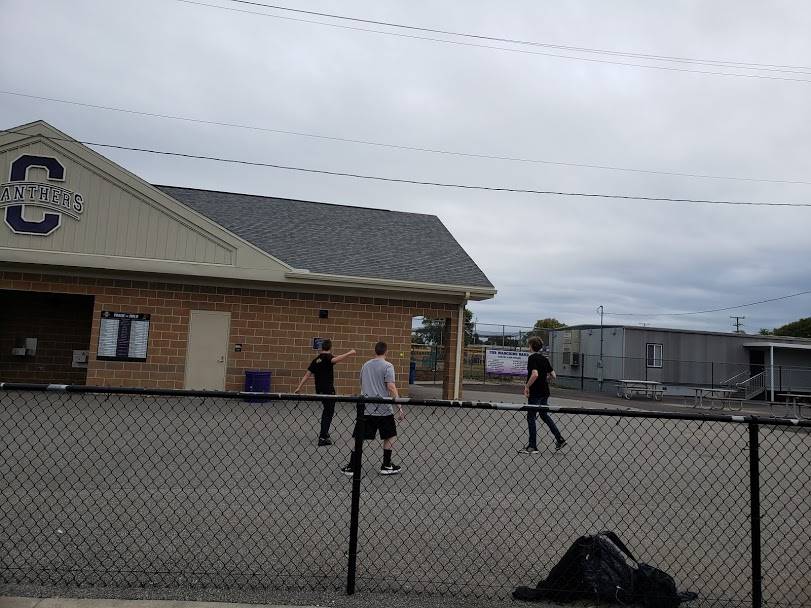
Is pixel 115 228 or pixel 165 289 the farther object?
pixel 165 289

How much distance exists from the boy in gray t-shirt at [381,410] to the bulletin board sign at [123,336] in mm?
8809

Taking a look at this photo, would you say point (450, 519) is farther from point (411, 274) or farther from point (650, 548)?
point (411, 274)

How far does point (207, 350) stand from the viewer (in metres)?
15.0

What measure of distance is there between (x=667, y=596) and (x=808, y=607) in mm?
1018

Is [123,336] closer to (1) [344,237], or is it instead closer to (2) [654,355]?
(1) [344,237]

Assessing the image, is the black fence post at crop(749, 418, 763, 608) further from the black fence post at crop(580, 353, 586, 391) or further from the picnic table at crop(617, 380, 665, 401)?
the black fence post at crop(580, 353, 586, 391)

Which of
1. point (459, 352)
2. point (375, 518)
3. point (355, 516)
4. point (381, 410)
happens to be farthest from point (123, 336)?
point (355, 516)

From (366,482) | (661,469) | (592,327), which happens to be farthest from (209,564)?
(592,327)

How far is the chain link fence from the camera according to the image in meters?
4.21

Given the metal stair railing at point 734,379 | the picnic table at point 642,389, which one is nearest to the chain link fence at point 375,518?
the picnic table at point 642,389

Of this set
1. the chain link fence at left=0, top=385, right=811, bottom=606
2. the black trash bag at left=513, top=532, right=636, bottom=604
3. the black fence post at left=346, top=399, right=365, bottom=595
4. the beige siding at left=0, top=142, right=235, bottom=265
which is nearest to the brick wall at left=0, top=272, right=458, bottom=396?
the beige siding at left=0, top=142, right=235, bottom=265

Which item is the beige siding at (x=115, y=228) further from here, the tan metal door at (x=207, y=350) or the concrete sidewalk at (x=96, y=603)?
the concrete sidewalk at (x=96, y=603)

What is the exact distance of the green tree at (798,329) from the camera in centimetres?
6656

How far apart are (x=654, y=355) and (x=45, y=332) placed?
77.3 ft
